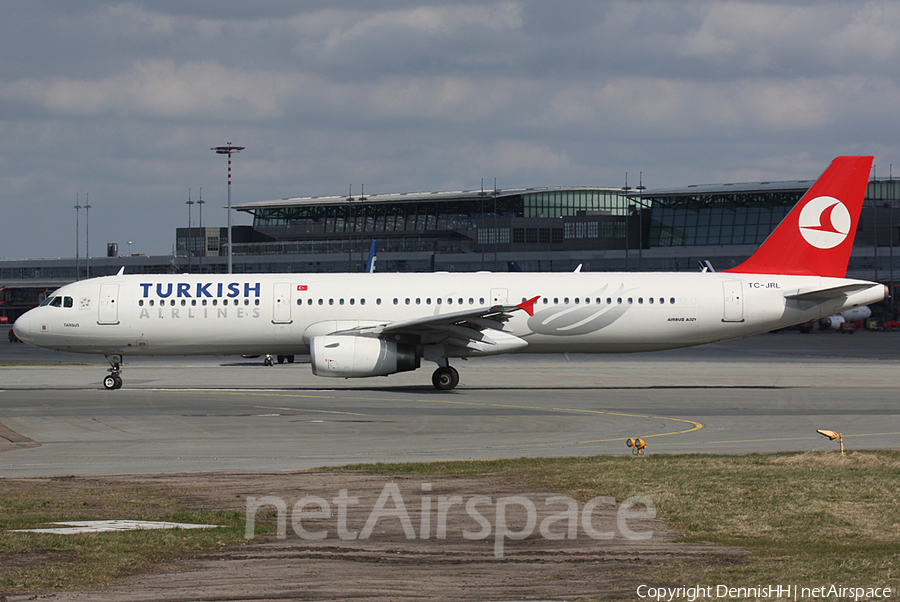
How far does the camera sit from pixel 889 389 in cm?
3080

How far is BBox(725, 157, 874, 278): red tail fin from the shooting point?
3409 cm

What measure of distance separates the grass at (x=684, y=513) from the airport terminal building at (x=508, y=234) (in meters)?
91.7

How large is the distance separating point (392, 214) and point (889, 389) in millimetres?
124653

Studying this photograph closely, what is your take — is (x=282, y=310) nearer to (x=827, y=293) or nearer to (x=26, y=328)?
(x=26, y=328)

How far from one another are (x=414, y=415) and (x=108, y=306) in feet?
48.1

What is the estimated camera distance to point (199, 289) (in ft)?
110

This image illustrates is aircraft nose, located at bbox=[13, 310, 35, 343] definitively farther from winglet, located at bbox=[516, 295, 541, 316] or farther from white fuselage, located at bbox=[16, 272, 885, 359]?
winglet, located at bbox=[516, 295, 541, 316]

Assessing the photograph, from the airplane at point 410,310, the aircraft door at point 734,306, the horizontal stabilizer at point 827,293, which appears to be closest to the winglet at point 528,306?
A: the airplane at point 410,310

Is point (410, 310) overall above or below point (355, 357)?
above

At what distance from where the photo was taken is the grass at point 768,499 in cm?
894

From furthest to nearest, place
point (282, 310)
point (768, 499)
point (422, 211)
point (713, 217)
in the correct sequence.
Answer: point (422, 211) < point (713, 217) < point (282, 310) < point (768, 499)

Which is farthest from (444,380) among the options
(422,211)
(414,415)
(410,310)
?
(422,211)

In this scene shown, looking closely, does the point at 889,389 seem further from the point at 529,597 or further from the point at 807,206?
the point at 529,597

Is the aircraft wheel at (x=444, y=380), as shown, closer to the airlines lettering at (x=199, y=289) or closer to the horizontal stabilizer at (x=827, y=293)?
the airlines lettering at (x=199, y=289)
